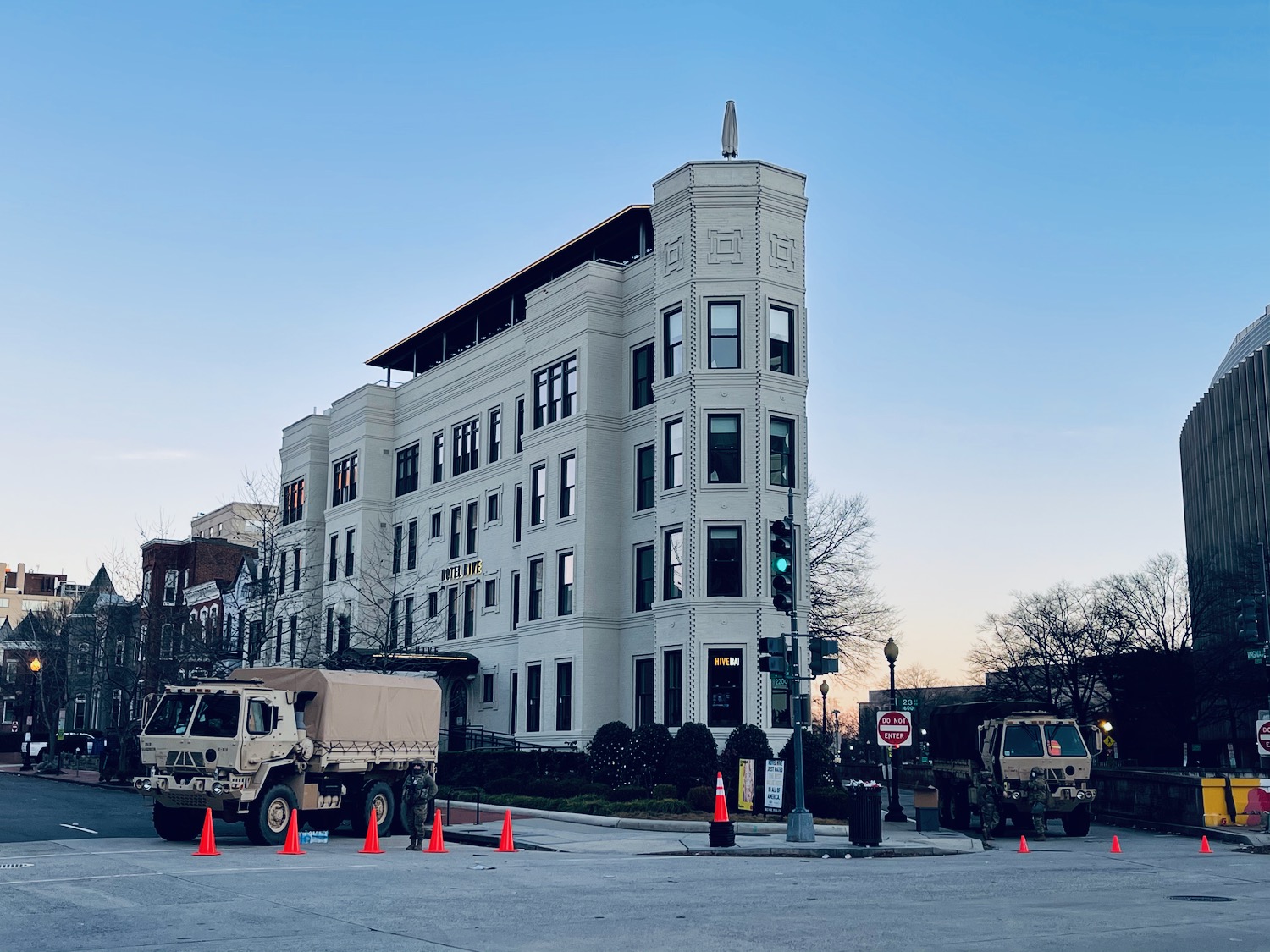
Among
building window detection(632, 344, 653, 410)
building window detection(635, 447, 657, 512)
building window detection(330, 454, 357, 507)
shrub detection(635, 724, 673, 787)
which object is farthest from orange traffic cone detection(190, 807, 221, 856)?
building window detection(330, 454, 357, 507)

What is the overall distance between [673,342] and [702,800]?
15.2 metres

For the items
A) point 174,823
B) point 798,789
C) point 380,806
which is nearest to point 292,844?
point 174,823

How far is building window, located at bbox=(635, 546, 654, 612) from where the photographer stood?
41.9 m

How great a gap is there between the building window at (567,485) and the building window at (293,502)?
23077mm

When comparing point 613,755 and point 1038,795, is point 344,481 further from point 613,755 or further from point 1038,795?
point 1038,795

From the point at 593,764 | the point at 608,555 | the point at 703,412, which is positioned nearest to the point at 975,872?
the point at 593,764

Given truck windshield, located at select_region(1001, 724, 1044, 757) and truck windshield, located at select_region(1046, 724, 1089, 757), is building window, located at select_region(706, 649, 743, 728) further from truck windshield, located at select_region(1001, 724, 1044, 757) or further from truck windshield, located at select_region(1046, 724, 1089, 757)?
truck windshield, located at select_region(1046, 724, 1089, 757)

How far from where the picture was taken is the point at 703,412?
39219 mm

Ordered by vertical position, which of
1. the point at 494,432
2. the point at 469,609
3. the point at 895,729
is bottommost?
the point at 895,729

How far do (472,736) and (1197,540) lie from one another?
2692 inches

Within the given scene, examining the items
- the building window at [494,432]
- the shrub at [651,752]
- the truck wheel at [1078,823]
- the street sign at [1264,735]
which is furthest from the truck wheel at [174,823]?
the building window at [494,432]

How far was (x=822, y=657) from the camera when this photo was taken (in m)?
25.6

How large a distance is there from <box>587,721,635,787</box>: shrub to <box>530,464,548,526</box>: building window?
10172 millimetres

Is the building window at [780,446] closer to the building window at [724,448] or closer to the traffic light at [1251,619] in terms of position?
the building window at [724,448]
